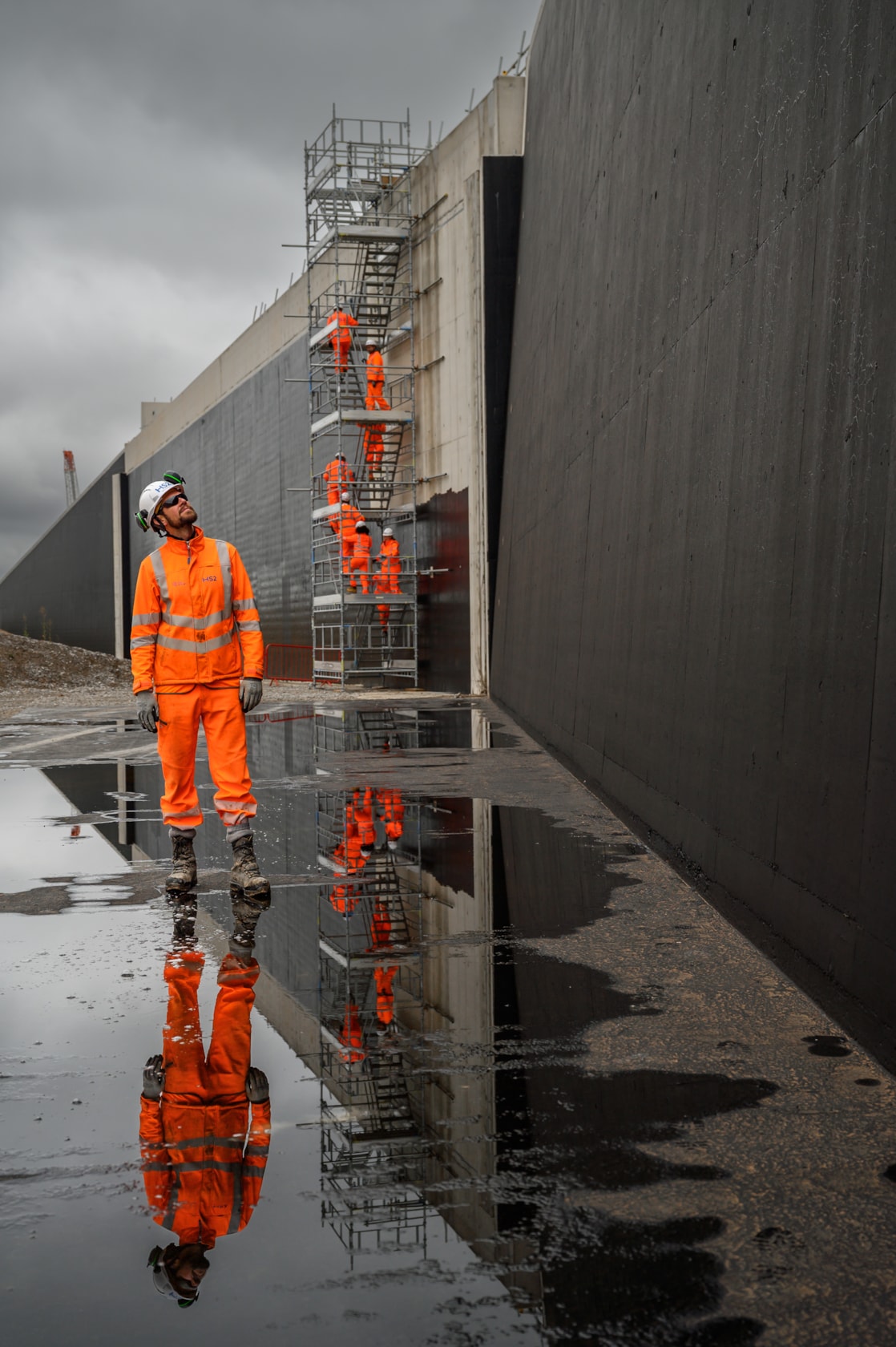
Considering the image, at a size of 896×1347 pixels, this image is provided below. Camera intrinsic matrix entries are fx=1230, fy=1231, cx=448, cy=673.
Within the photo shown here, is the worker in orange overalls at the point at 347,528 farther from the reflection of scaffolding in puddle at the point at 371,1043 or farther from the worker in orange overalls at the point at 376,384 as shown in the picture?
the reflection of scaffolding in puddle at the point at 371,1043

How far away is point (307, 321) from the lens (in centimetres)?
2998

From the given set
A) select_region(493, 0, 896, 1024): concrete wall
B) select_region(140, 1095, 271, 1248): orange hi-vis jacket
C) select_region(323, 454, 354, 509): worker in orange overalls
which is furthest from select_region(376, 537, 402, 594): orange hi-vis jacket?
select_region(140, 1095, 271, 1248): orange hi-vis jacket

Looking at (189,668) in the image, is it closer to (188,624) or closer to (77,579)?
(188,624)

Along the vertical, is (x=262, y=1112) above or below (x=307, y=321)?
→ below

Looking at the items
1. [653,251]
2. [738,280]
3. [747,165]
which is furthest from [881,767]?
[653,251]

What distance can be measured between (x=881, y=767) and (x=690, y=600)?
283 cm

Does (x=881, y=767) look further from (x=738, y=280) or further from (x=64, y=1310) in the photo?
(x=738, y=280)

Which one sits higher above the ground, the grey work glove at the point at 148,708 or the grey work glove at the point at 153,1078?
the grey work glove at the point at 148,708

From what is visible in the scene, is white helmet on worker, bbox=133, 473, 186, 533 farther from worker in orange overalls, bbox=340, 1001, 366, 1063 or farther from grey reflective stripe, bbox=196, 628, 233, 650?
worker in orange overalls, bbox=340, 1001, 366, 1063

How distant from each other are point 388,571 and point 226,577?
1831 cm

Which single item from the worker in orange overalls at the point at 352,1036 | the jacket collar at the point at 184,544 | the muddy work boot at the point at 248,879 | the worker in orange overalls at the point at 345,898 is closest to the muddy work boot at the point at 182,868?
the muddy work boot at the point at 248,879

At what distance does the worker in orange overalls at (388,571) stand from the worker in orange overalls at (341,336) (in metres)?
3.58

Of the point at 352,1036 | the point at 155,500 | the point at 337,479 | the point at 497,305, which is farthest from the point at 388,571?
the point at 352,1036

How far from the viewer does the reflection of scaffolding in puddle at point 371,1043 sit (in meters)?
2.64
